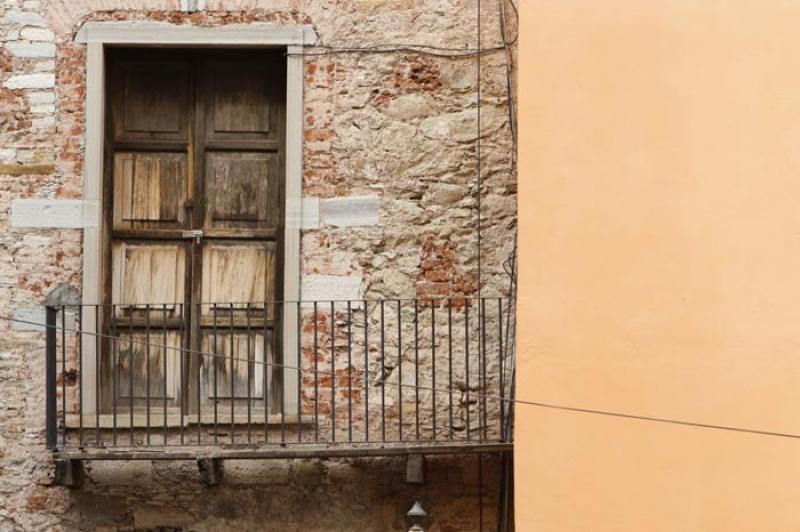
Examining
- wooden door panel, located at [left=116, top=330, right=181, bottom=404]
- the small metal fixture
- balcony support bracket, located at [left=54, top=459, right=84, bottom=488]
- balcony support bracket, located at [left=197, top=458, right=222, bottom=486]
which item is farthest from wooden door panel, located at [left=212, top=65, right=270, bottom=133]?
the small metal fixture

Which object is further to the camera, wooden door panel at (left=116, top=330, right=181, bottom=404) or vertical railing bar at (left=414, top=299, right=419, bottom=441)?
wooden door panel at (left=116, top=330, right=181, bottom=404)

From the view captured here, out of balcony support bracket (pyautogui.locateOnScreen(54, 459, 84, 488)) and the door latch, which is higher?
the door latch

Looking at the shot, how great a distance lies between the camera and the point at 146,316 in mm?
8297

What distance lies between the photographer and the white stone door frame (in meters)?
8.20

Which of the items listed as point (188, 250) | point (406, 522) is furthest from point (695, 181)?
point (188, 250)

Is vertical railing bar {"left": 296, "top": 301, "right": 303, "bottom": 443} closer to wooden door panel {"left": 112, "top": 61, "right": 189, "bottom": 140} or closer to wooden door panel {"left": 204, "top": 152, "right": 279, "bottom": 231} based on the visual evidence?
wooden door panel {"left": 204, "top": 152, "right": 279, "bottom": 231}

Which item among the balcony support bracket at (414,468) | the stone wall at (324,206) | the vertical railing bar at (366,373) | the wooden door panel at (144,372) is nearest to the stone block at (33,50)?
the stone wall at (324,206)

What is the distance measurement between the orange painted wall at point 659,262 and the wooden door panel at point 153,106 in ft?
7.34

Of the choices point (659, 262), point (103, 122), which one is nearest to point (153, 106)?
point (103, 122)

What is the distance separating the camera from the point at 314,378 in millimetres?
8156

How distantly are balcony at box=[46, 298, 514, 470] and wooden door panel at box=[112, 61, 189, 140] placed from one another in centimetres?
100

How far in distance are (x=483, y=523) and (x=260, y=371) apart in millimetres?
1459

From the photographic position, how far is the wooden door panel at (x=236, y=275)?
27.7 ft

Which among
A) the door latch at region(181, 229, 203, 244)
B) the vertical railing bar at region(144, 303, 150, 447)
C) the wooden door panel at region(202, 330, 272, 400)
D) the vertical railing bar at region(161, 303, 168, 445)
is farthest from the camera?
the door latch at region(181, 229, 203, 244)
